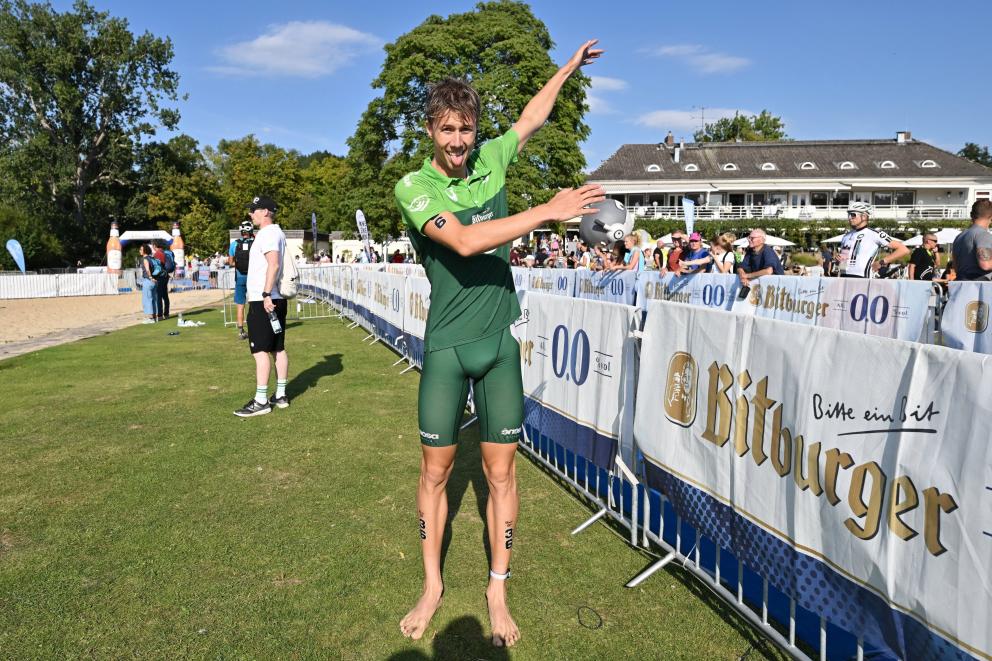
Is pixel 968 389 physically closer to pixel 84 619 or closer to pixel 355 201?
pixel 84 619

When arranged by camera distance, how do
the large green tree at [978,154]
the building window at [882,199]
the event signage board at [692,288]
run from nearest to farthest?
the event signage board at [692,288] < the building window at [882,199] < the large green tree at [978,154]

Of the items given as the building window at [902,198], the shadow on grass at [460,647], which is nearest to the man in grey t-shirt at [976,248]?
the shadow on grass at [460,647]

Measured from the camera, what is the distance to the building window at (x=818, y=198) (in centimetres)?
6462

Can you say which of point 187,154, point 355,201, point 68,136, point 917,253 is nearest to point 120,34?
point 68,136

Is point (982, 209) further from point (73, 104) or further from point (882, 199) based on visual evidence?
point (882, 199)

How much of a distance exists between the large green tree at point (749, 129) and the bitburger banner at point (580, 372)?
90.4m

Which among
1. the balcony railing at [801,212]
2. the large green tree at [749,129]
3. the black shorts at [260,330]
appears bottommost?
the black shorts at [260,330]

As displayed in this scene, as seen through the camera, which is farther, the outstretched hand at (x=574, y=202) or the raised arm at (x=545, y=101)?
the raised arm at (x=545, y=101)

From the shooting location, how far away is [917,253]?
1301 cm

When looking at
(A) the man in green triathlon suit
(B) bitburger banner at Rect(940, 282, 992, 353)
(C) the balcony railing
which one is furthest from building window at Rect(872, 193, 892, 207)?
(A) the man in green triathlon suit

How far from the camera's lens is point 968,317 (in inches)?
299

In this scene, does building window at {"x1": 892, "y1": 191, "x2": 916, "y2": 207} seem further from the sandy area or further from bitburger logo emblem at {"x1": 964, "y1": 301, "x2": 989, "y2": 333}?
bitburger logo emblem at {"x1": 964, "y1": 301, "x2": 989, "y2": 333}

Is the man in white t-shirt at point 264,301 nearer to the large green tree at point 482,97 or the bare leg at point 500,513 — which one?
the bare leg at point 500,513

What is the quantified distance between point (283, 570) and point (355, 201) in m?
35.1
